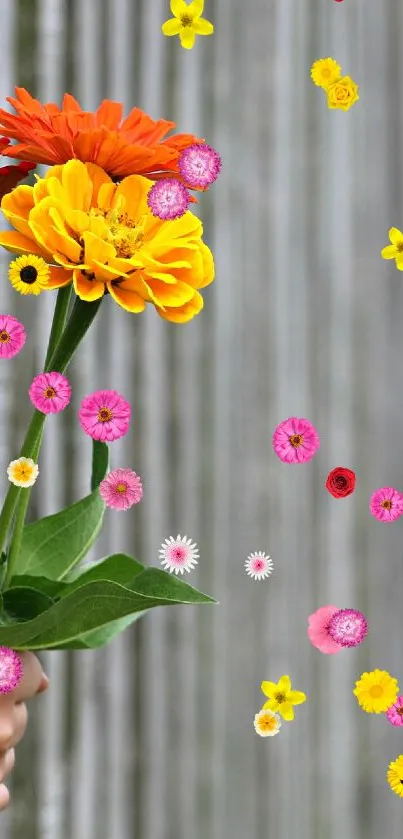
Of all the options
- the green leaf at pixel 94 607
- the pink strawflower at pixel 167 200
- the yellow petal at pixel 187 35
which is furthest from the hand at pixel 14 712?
the yellow petal at pixel 187 35

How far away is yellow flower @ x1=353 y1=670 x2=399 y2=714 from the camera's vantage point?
59 centimetres

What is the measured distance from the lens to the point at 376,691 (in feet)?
1.96

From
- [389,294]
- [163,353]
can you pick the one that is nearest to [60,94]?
[163,353]

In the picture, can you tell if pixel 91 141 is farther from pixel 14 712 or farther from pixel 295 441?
pixel 14 712

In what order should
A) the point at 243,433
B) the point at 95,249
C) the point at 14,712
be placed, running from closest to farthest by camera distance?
the point at 95,249 < the point at 14,712 < the point at 243,433

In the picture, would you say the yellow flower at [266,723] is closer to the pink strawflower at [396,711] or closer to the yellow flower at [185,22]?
the pink strawflower at [396,711]

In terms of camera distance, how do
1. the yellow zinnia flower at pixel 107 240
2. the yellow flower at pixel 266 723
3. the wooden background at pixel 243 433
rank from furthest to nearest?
1. the wooden background at pixel 243 433
2. the yellow flower at pixel 266 723
3. the yellow zinnia flower at pixel 107 240

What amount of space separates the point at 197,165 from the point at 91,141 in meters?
0.06

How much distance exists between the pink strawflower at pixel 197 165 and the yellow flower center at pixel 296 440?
0.47 feet

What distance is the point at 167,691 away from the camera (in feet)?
3.54

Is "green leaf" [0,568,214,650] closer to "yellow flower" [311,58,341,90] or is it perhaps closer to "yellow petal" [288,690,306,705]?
"yellow petal" [288,690,306,705]

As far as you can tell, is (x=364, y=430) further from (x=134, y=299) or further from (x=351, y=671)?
(x=134, y=299)

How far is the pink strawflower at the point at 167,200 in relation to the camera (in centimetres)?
51

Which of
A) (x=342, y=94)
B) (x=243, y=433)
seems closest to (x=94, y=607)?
(x=342, y=94)
